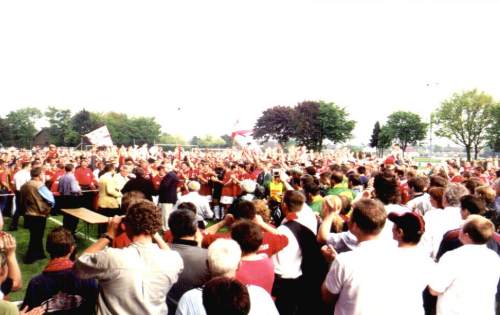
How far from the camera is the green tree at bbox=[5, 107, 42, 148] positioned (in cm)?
9612

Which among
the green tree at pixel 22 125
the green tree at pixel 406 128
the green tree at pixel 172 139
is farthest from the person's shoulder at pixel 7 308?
the green tree at pixel 172 139

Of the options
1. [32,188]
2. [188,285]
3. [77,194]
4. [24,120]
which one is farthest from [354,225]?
[24,120]

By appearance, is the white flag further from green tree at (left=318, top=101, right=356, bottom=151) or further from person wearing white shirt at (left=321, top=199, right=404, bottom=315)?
green tree at (left=318, top=101, right=356, bottom=151)

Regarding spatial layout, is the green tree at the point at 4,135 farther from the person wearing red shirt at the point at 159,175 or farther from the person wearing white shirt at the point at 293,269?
the person wearing white shirt at the point at 293,269

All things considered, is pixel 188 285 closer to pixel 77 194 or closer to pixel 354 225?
pixel 354 225

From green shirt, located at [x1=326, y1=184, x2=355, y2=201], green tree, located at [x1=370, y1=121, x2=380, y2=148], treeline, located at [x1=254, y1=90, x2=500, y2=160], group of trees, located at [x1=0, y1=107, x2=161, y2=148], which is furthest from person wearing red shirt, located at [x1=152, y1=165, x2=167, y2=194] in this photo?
group of trees, located at [x1=0, y1=107, x2=161, y2=148]

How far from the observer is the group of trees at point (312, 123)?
81.3m

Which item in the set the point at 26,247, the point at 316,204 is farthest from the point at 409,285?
the point at 26,247

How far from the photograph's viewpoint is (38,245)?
927 centimetres

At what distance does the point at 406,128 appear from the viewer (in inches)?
4141

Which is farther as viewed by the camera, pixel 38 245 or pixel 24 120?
pixel 24 120

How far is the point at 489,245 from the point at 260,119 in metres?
82.2

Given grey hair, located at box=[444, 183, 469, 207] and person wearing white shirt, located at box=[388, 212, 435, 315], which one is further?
grey hair, located at box=[444, 183, 469, 207]

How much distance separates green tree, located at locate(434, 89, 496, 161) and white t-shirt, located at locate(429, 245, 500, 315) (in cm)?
7386
